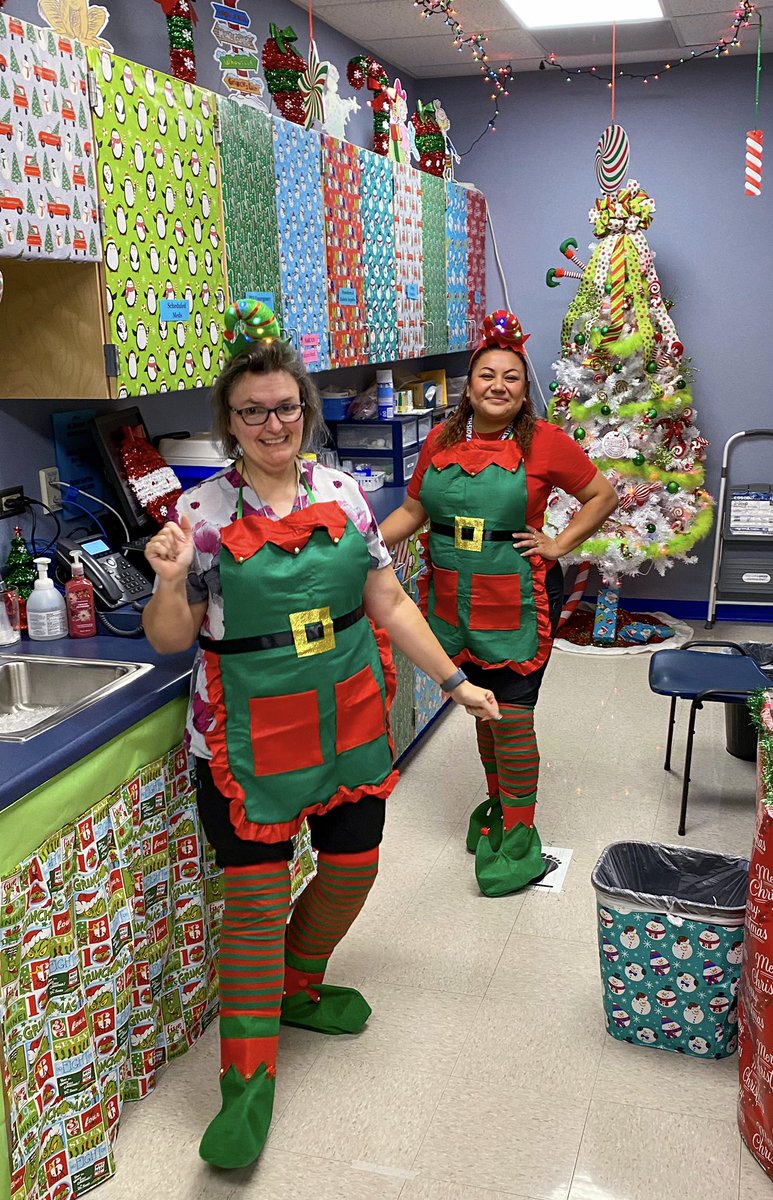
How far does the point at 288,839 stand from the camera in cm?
220

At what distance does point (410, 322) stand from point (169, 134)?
2.13 metres

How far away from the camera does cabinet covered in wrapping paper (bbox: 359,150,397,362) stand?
4.14 m

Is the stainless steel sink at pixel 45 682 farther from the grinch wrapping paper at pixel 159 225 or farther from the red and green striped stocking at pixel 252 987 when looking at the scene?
the grinch wrapping paper at pixel 159 225

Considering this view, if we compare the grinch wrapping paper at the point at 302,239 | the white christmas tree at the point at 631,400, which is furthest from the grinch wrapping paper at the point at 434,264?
the grinch wrapping paper at the point at 302,239

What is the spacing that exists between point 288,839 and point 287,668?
36 centimetres

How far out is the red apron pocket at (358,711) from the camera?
7.22 feet

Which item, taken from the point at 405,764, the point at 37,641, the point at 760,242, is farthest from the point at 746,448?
the point at 37,641

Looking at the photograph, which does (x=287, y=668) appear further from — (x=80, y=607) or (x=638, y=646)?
(x=638, y=646)

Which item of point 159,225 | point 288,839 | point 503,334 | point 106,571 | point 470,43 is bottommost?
point 288,839

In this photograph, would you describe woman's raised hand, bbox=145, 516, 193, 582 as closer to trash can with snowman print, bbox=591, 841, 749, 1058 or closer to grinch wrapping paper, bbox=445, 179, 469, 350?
trash can with snowman print, bbox=591, 841, 749, 1058

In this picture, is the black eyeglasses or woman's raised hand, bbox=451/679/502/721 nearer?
the black eyeglasses

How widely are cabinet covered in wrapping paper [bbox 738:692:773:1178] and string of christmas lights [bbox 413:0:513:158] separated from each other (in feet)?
10.6

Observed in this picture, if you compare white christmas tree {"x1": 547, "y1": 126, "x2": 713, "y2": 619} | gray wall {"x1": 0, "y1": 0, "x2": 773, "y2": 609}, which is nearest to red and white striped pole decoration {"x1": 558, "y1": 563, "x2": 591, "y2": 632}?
white christmas tree {"x1": 547, "y1": 126, "x2": 713, "y2": 619}

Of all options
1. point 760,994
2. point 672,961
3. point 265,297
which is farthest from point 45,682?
point 760,994
